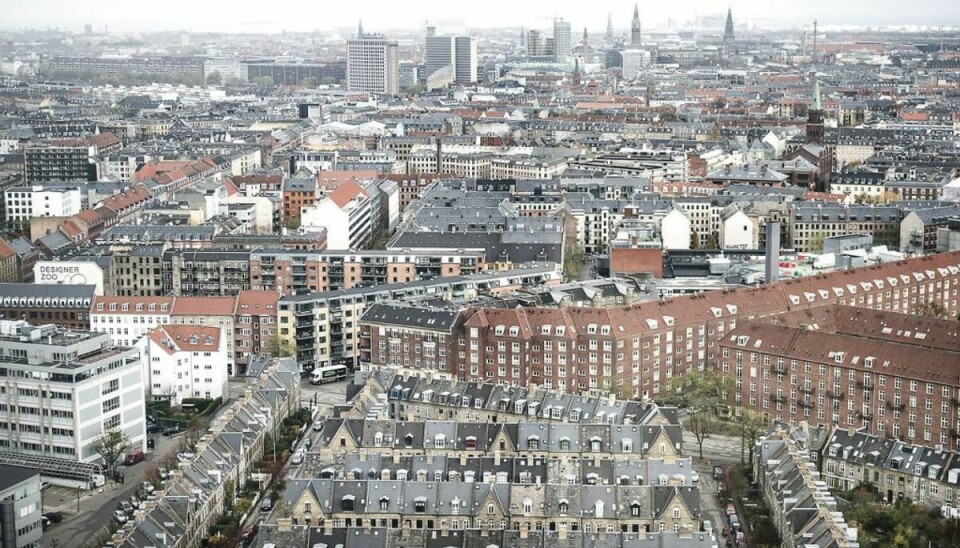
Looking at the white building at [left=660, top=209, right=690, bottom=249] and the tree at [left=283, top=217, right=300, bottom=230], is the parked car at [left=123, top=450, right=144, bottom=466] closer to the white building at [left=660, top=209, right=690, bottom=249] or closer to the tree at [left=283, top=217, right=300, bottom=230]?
the tree at [left=283, top=217, right=300, bottom=230]

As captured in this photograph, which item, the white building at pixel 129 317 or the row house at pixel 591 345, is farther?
the white building at pixel 129 317

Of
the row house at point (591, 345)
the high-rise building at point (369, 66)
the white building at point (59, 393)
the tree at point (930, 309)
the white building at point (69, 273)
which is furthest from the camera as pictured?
the high-rise building at point (369, 66)

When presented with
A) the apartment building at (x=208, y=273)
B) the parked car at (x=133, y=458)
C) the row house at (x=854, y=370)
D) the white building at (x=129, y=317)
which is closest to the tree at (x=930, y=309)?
the row house at (x=854, y=370)

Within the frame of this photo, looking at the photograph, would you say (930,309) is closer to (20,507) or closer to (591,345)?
(591,345)

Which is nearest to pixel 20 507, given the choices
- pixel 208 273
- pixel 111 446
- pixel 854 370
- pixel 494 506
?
pixel 111 446

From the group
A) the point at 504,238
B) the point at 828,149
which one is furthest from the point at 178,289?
the point at 828,149

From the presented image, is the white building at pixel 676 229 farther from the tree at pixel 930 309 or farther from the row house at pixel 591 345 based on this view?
the row house at pixel 591 345
